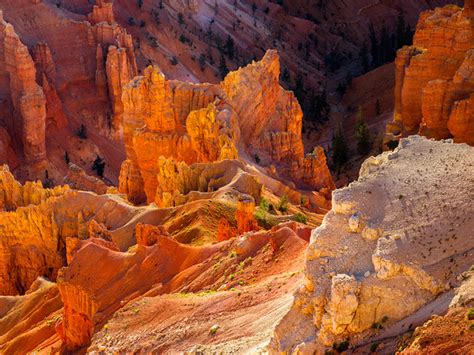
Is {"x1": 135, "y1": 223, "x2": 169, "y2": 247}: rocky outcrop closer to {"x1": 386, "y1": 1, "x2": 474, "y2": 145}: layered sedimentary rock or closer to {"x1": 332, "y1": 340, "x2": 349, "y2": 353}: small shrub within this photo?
{"x1": 332, "y1": 340, "x2": 349, "y2": 353}: small shrub

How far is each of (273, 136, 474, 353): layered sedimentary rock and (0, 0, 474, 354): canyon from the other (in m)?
0.03

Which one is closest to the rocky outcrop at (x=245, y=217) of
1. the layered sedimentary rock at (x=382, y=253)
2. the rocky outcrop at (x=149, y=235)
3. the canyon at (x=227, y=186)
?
the canyon at (x=227, y=186)

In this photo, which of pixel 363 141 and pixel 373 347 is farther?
pixel 363 141

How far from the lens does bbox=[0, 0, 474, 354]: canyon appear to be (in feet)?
38.1

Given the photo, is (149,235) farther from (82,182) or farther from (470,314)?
(82,182)

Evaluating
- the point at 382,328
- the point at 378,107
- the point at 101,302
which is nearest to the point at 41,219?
the point at 101,302

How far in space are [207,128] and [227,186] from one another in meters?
6.12

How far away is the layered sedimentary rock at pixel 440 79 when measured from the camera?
3588 cm

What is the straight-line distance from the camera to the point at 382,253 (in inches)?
454

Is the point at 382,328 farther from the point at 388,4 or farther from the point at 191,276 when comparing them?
the point at 388,4

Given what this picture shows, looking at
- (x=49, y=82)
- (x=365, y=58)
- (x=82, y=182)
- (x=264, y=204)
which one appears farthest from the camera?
(x=365, y=58)

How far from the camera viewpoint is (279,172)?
3775 cm

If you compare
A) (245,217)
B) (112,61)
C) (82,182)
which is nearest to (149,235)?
(245,217)

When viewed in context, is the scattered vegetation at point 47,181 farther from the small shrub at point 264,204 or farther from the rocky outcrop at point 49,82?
the small shrub at point 264,204
